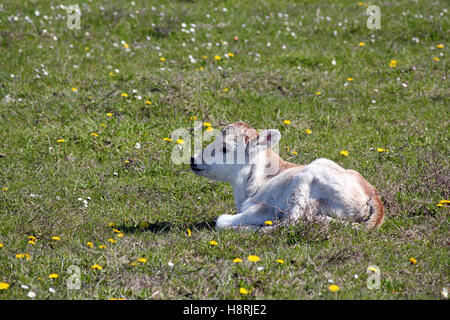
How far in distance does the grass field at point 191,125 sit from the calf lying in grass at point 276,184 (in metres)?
0.32

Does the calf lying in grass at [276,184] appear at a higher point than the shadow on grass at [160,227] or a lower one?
higher

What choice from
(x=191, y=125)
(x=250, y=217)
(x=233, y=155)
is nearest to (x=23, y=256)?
(x=250, y=217)

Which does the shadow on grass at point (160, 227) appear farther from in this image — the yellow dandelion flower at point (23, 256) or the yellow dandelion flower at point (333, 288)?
the yellow dandelion flower at point (333, 288)

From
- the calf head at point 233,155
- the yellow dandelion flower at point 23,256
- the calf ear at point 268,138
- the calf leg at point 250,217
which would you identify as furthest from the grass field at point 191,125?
the calf ear at point 268,138

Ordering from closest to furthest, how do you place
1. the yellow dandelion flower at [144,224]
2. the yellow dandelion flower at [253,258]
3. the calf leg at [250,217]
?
1. the yellow dandelion flower at [253,258]
2. the calf leg at [250,217]
3. the yellow dandelion flower at [144,224]

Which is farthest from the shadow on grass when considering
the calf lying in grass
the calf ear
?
the calf ear

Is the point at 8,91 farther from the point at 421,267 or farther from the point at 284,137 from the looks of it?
the point at 421,267

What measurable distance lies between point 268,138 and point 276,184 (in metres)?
0.56

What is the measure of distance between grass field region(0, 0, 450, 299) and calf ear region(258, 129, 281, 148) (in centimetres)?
102

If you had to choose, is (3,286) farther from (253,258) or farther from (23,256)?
(253,258)

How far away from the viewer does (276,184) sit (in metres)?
6.96

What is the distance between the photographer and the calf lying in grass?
6.59 m

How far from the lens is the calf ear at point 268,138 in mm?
7016
